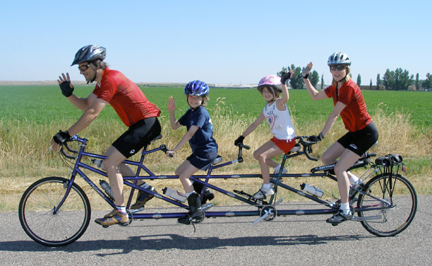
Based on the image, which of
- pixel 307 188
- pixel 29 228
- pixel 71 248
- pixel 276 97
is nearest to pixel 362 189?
pixel 307 188

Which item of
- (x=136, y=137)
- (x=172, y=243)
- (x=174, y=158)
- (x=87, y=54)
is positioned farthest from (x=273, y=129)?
(x=174, y=158)

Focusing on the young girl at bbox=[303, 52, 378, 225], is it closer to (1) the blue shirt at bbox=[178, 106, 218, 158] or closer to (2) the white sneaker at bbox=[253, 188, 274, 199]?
(2) the white sneaker at bbox=[253, 188, 274, 199]

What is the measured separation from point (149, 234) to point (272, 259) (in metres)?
1.48

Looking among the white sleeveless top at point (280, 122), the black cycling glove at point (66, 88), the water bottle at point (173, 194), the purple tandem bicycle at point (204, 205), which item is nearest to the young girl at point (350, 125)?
the purple tandem bicycle at point (204, 205)

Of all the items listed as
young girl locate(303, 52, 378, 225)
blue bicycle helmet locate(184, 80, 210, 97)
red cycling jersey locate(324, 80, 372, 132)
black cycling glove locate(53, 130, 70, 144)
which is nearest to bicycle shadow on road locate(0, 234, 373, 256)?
young girl locate(303, 52, 378, 225)

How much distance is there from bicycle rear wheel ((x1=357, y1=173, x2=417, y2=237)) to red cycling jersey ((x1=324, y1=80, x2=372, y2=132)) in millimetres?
683

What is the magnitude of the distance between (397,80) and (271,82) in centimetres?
15758

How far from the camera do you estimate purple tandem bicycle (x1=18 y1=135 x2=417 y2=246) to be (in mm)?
4035

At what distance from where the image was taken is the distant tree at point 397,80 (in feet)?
472

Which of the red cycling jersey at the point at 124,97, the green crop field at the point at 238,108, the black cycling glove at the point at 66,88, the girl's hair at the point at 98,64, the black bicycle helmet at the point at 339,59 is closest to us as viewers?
the red cycling jersey at the point at 124,97

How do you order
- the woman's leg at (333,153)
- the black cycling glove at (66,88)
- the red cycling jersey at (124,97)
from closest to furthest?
1. the red cycling jersey at (124,97)
2. the black cycling glove at (66,88)
3. the woman's leg at (333,153)

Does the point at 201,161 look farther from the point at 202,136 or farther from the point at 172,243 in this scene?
the point at 172,243

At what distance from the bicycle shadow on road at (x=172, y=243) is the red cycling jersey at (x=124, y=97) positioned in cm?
131

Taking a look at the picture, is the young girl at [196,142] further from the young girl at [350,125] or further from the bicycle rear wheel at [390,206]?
the bicycle rear wheel at [390,206]
